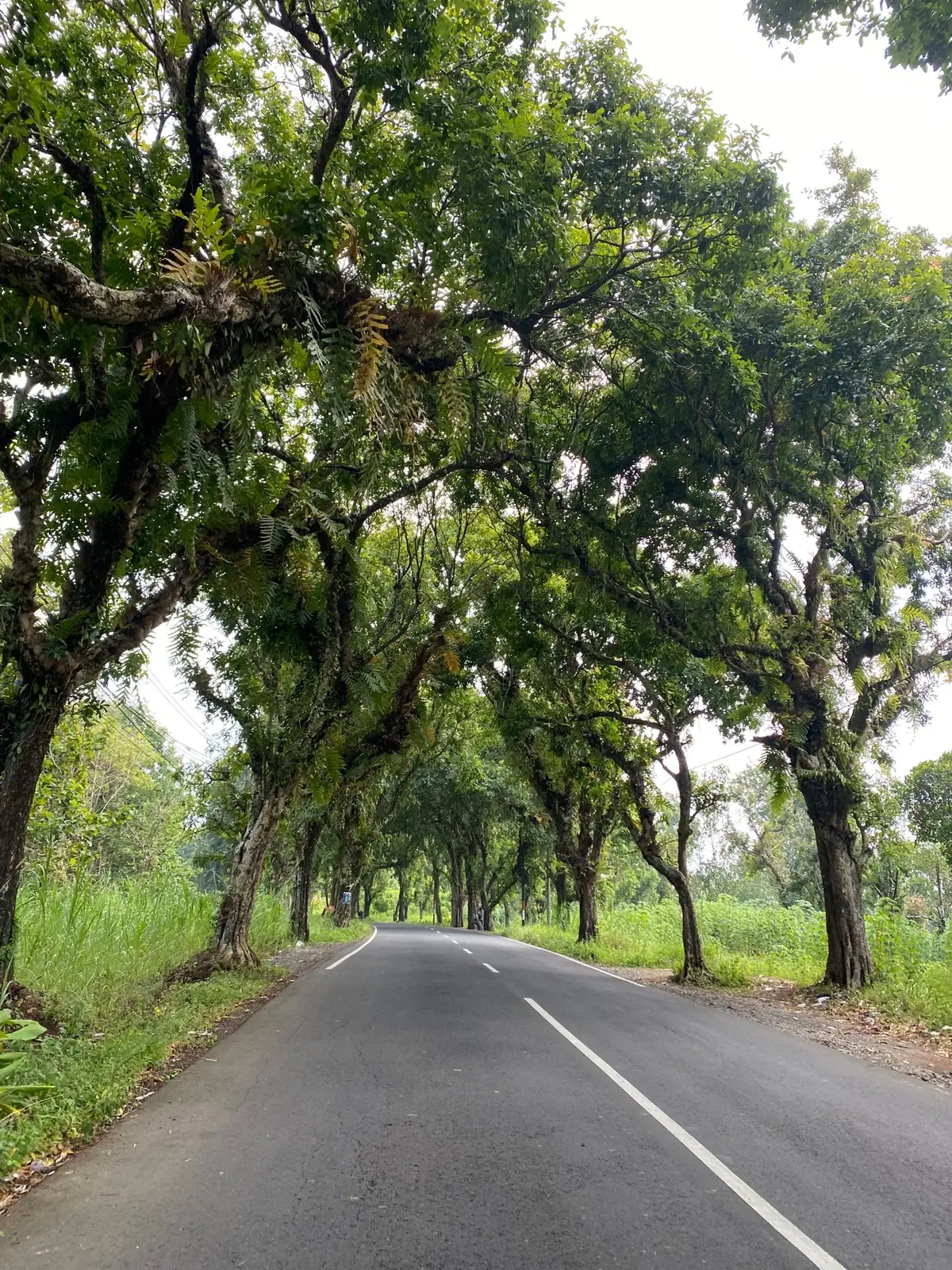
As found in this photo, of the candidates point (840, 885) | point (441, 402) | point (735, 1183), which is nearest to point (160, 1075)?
point (735, 1183)

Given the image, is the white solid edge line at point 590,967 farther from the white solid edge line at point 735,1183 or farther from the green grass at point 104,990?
the white solid edge line at point 735,1183

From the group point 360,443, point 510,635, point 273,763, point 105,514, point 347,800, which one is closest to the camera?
point 105,514

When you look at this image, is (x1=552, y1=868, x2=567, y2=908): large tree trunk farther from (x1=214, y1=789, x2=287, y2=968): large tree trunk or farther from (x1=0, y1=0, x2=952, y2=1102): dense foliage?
(x1=214, y1=789, x2=287, y2=968): large tree trunk

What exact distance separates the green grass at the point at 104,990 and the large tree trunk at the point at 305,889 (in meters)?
8.37

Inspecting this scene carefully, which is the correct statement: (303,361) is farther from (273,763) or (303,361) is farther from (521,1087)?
(273,763)

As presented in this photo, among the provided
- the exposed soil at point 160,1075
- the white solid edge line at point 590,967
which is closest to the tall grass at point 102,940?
the exposed soil at point 160,1075

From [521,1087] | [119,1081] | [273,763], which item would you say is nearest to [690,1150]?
[521,1087]

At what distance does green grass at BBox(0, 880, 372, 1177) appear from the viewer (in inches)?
181

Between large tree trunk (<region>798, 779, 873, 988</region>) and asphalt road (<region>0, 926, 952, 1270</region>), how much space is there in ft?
15.1

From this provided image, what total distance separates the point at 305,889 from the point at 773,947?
1269 cm

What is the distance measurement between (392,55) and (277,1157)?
284 inches

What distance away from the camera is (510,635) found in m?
13.8

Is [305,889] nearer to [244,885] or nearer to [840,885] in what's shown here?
[244,885]

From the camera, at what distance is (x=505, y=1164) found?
13.5ft
